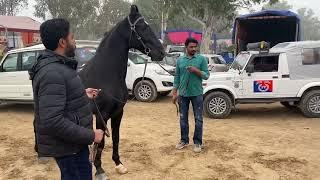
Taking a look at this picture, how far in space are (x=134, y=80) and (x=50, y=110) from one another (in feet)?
33.1

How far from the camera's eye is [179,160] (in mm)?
6465

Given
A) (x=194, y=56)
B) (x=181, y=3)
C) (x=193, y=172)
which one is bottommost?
(x=193, y=172)

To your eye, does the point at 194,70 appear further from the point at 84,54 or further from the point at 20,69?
the point at 20,69

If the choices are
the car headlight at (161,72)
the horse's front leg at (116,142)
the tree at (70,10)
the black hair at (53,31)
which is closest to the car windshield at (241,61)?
the car headlight at (161,72)

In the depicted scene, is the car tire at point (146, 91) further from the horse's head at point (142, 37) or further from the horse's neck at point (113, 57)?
the horse's neck at point (113, 57)

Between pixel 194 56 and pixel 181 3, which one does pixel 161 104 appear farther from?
pixel 181 3

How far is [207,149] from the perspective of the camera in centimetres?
709

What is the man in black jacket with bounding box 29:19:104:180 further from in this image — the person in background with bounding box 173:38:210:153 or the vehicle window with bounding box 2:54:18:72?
the vehicle window with bounding box 2:54:18:72

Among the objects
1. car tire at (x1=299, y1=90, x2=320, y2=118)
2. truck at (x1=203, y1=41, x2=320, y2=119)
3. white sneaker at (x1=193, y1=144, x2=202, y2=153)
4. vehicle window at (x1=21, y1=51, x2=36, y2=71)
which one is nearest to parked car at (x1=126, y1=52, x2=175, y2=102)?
truck at (x1=203, y1=41, x2=320, y2=119)

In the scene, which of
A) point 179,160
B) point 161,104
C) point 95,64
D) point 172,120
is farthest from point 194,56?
point 161,104

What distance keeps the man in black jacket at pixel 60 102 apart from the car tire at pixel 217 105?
727 centimetres

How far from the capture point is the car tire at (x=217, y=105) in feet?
32.8

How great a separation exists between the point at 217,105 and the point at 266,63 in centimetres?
157

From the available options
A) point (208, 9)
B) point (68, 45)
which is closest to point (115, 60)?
point (68, 45)
